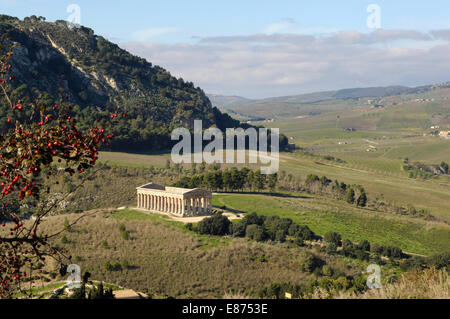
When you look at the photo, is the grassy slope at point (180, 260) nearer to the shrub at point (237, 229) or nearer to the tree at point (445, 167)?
the shrub at point (237, 229)

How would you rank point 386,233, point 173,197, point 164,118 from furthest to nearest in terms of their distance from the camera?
point 164,118
point 173,197
point 386,233

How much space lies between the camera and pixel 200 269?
162 ft

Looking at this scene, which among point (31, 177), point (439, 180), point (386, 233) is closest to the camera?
point (31, 177)

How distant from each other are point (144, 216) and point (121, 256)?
1698 centimetres

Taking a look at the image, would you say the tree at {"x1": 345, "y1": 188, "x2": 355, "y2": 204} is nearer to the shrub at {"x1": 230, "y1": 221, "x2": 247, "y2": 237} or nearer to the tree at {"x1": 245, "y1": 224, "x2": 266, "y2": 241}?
the tree at {"x1": 245, "y1": 224, "x2": 266, "y2": 241}

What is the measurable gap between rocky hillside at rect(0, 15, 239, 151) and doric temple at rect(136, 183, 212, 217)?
39.8 m

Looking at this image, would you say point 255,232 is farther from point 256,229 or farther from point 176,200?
point 176,200

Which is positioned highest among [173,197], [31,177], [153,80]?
[153,80]

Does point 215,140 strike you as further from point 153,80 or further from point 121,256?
point 121,256

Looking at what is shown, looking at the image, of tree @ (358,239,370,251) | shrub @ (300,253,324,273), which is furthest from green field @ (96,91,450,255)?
shrub @ (300,253,324,273)

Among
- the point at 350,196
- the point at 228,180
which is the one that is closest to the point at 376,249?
the point at 350,196

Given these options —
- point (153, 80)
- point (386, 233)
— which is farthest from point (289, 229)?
point (153, 80)

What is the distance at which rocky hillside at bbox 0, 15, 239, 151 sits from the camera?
131 m

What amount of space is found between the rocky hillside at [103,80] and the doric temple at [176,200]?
39.8m
